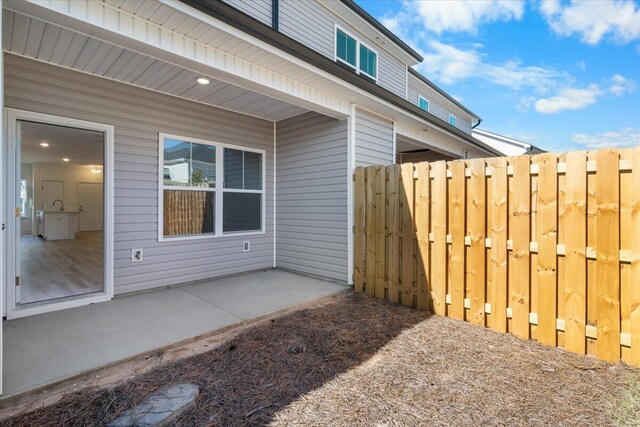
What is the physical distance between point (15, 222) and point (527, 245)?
5.64m

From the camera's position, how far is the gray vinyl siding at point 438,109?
11547 millimetres

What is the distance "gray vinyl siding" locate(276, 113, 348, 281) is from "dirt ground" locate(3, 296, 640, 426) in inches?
80.1

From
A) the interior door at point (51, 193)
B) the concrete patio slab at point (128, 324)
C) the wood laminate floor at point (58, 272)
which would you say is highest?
the interior door at point (51, 193)

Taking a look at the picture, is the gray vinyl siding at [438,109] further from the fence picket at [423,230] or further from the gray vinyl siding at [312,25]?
the fence picket at [423,230]

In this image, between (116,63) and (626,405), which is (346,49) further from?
(626,405)

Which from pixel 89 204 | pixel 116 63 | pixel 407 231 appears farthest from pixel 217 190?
pixel 89 204

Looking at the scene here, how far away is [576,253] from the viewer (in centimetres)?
301

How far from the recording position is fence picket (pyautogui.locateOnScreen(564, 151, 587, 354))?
298 centimetres

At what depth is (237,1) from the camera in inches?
235

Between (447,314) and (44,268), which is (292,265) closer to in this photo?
(447,314)

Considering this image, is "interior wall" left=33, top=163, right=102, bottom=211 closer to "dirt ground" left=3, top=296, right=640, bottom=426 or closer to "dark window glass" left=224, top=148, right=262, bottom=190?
"dark window glass" left=224, top=148, right=262, bottom=190

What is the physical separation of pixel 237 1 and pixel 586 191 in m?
6.29

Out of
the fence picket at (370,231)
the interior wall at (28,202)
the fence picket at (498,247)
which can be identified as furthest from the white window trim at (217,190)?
the interior wall at (28,202)

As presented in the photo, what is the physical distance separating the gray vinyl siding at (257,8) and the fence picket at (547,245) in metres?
5.71
